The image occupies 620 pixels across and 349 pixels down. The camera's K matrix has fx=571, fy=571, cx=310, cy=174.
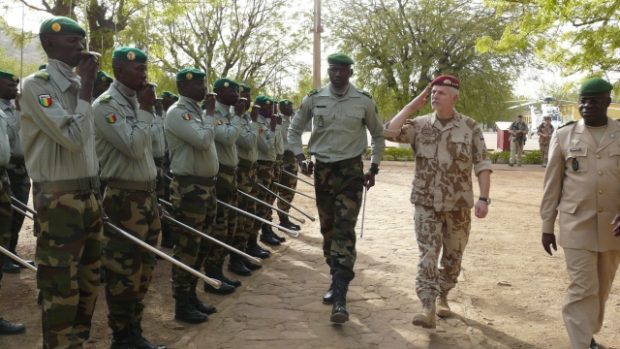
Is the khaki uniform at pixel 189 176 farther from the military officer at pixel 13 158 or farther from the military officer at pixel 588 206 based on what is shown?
the military officer at pixel 588 206

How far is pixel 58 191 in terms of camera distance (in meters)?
3.20

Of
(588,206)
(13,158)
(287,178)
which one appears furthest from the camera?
(287,178)

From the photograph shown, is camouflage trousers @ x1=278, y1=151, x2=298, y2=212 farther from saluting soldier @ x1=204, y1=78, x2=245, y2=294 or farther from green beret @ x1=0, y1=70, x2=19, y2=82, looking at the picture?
green beret @ x1=0, y1=70, x2=19, y2=82

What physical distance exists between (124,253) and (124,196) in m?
0.38

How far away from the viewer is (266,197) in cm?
814

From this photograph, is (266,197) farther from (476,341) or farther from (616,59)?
(616,59)

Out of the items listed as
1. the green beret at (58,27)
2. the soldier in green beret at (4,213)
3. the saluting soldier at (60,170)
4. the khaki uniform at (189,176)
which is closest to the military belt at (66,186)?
the saluting soldier at (60,170)

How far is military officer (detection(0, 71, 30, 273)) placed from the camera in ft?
20.0

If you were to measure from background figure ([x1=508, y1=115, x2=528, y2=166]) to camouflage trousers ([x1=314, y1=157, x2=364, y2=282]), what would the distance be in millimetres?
A: 18331

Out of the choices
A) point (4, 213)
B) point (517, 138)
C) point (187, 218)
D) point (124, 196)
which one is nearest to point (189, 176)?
point (187, 218)

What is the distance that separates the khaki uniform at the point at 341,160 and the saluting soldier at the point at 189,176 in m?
0.99

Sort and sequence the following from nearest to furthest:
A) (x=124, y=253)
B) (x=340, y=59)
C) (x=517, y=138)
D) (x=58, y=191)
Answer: (x=58, y=191)
(x=124, y=253)
(x=340, y=59)
(x=517, y=138)

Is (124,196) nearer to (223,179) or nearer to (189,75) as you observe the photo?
(189,75)

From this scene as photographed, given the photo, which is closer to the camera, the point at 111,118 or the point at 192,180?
the point at 111,118
